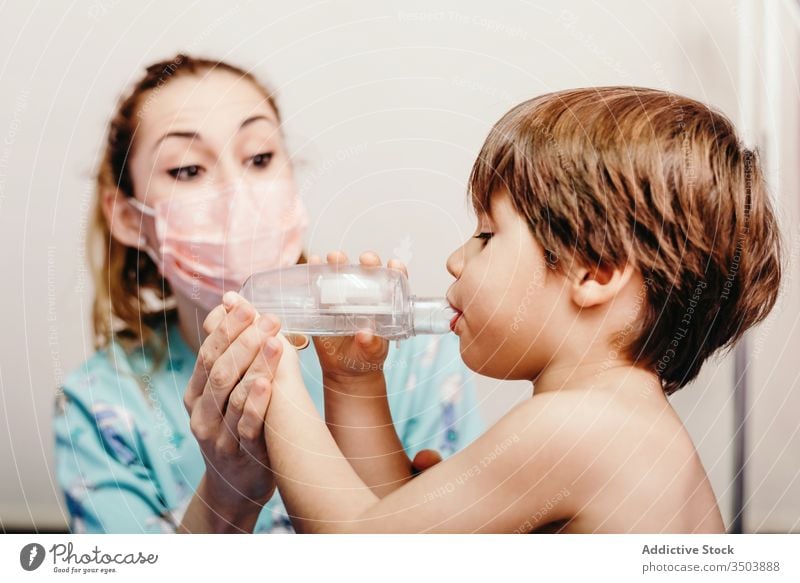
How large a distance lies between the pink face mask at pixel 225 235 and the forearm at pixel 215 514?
159 millimetres

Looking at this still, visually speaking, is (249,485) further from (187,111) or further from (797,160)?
(797,160)

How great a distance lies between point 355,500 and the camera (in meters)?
0.66

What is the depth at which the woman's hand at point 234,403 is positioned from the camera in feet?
2.16

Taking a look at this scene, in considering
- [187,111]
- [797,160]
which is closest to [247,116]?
[187,111]

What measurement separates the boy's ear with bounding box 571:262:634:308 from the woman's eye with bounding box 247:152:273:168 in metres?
0.27

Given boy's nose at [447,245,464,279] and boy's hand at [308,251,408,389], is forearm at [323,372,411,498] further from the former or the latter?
boy's nose at [447,245,464,279]

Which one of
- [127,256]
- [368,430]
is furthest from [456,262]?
[127,256]

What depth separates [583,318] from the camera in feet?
2.10

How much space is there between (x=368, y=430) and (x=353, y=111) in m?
0.26

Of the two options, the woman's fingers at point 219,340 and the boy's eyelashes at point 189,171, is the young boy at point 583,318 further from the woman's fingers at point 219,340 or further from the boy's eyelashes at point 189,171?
the boy's eyelashes at point 189,171

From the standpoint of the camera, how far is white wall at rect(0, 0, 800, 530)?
71cm

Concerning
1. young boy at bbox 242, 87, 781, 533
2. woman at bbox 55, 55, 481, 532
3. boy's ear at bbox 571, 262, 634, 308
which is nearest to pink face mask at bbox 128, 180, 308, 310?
woman at bbox 55, 55, 481, 532
